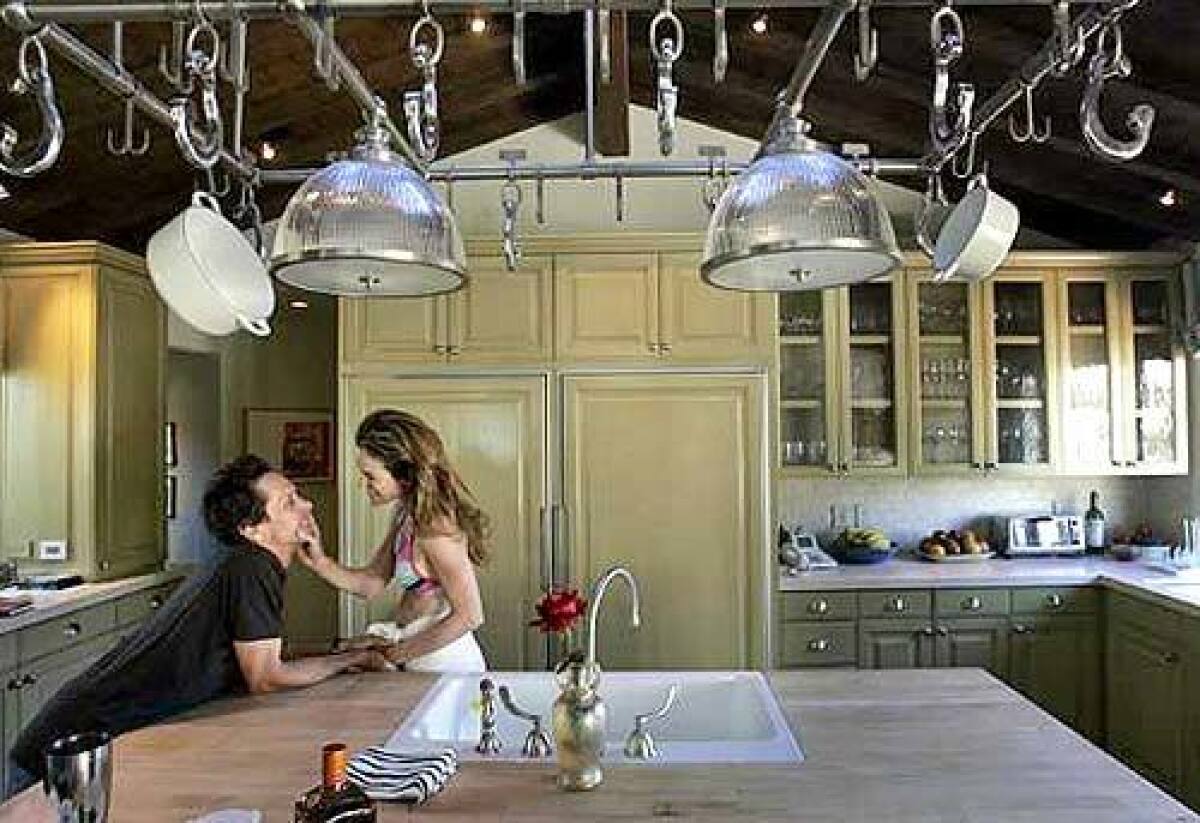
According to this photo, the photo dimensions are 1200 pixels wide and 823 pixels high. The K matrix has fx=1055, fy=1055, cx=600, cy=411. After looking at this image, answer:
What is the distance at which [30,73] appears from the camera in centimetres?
161

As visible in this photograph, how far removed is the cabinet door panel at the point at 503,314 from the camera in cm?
420

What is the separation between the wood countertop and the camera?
1.60 m

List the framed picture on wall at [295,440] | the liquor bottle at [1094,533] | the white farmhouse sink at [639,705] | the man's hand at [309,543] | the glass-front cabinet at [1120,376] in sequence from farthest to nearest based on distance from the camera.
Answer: the framed picture on wall at [295,440]
the liquor bottle at [1094,533]
the glass-front cabinet at [1120,376]
the man's hand at [309,543]
the white farmhouse sink at [639,705]

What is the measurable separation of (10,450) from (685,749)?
11.0 feet

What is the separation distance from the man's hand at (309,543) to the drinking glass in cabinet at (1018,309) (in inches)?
132

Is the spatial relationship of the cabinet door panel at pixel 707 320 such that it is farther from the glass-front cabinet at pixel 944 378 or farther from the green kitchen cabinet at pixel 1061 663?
the green kitchen cabinet at pixel 1061 663

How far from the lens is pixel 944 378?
477cm

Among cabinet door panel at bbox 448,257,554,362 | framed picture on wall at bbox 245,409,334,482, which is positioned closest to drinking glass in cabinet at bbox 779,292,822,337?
cabinet door panel at bbox 448,257,554,362

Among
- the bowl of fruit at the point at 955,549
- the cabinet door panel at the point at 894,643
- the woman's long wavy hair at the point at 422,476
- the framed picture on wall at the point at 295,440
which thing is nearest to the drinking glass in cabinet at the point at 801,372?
the bowl of fruit at the point at 955,549

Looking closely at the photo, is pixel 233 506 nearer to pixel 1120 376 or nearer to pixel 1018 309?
pixel 1018 309

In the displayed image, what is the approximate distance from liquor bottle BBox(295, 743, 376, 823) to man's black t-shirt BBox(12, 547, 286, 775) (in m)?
0.92

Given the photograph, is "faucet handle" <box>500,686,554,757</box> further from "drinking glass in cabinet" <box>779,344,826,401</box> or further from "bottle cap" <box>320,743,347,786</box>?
"drinking glass in cabinet" <box>779,344,826,401</box>

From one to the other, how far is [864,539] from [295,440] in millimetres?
3684

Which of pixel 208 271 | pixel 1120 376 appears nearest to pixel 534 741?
pixel 208 271
